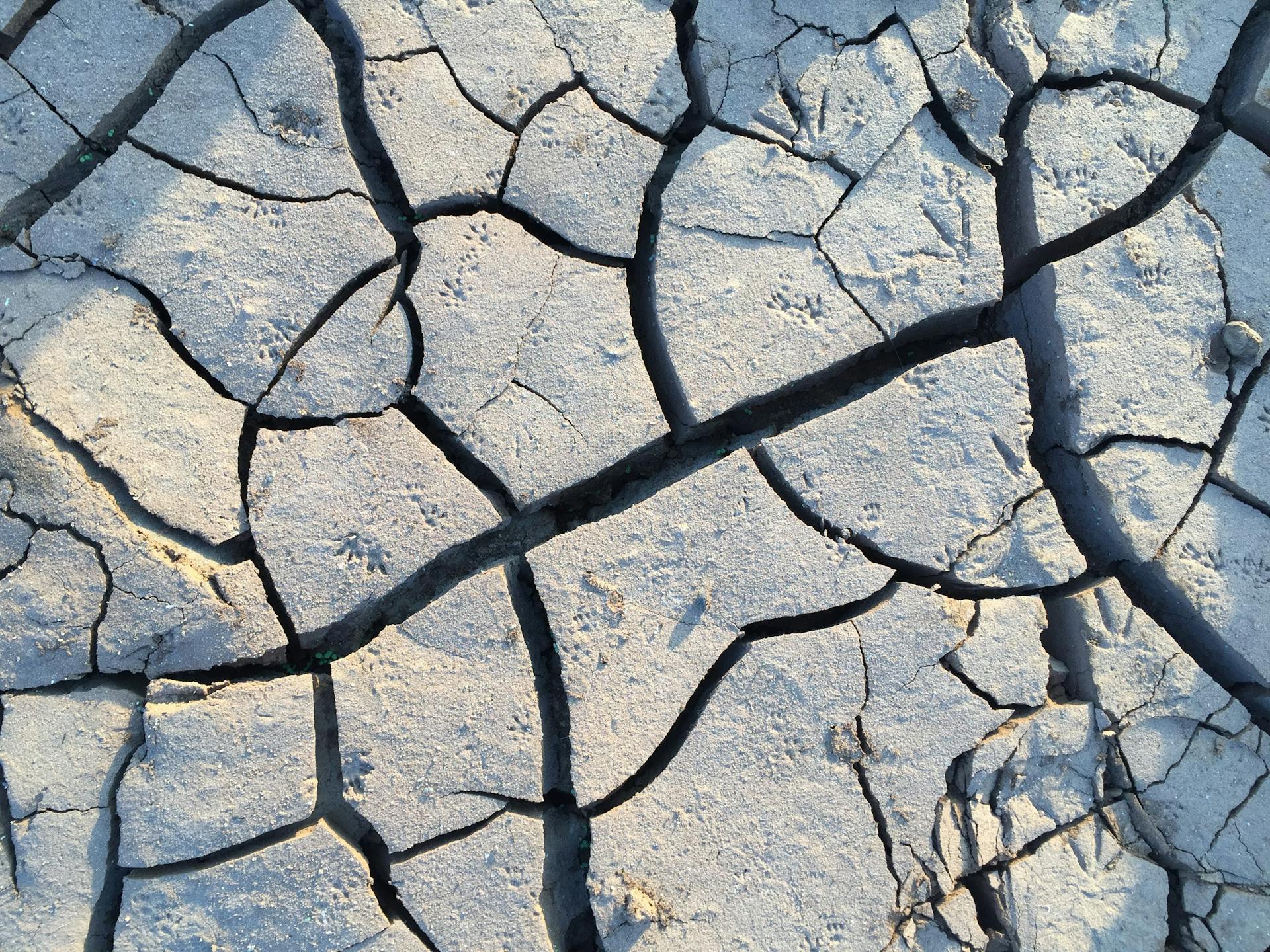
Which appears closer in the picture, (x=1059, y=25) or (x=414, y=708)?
(x=414, y=708)

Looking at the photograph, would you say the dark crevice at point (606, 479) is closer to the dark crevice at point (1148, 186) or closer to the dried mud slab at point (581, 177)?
the dark crevice at point (1148, 186)

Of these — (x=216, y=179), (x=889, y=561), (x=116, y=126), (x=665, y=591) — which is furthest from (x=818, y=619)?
(x=116, y=126)

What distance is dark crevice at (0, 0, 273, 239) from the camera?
2.25m

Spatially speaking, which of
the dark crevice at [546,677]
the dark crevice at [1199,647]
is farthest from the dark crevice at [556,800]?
the dark crevice at [1199,647]

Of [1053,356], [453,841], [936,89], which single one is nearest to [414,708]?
[453,841]

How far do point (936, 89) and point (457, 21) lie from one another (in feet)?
4.32

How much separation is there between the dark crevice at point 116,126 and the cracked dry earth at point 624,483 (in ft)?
0.04

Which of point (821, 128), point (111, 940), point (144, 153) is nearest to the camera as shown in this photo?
point (111, 940)

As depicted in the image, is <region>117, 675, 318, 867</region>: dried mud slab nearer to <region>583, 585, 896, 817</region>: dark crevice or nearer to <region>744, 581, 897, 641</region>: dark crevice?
<region>583, 585, 896, 817</region>: dark crevice

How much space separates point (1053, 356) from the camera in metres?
2.52

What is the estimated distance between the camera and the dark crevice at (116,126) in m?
2.25

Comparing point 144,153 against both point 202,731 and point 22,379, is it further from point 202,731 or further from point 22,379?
point 202,731

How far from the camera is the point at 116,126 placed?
7.53 feet

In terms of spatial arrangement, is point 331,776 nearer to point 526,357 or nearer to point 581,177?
point 526,357
